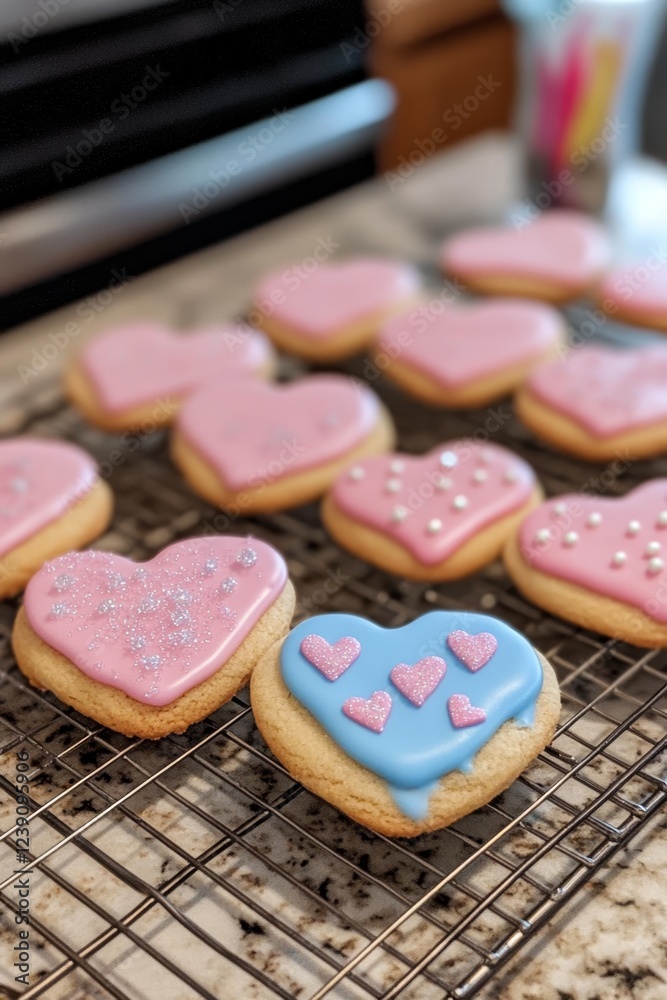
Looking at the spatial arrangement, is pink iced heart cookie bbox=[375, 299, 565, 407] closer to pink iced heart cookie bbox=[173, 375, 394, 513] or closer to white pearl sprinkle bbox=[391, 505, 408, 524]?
pink iced heart cookie bbox=[173, 375, 394, 513]

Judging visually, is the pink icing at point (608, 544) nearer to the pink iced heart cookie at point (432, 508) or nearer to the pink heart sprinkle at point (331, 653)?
the pink iced heart cookie at point (432, 508)

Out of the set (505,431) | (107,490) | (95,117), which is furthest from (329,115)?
(107,490)

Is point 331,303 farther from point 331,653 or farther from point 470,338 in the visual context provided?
point 331,653

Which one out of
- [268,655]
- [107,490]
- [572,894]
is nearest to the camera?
[572,894]

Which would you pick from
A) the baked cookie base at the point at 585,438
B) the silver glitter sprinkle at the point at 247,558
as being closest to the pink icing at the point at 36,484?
the silver glitter sprinkle at the point at 247,558

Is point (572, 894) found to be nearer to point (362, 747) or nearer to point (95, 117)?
point (362, 747)

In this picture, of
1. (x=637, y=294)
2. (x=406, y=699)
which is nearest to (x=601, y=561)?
(x=406, y=699)
